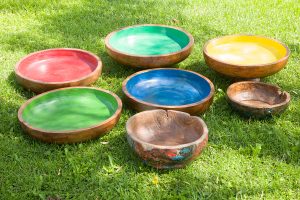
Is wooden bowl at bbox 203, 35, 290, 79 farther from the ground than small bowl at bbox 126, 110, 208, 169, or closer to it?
farther from the ground

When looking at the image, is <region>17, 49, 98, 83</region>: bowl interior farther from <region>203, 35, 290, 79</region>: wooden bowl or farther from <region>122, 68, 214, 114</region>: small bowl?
<region>203, 35, 290, 79</region>: wooden bowl

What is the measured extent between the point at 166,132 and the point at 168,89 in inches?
27.9

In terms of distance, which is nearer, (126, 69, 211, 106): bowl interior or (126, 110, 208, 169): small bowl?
(126, 110, 208, 169): small bowl

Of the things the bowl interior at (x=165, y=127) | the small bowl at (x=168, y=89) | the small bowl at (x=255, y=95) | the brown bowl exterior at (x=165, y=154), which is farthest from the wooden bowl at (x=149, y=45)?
the brown bowl exterior at (x=165, y=154)

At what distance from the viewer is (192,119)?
309 centimetres

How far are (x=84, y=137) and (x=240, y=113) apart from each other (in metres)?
1.28

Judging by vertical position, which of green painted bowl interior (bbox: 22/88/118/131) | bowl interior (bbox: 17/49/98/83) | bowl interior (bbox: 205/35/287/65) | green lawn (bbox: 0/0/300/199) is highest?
bowl interior (bbox: 205/35/287/65)

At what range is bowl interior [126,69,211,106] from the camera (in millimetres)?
3645

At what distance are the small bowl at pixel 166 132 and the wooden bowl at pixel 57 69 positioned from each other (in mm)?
867

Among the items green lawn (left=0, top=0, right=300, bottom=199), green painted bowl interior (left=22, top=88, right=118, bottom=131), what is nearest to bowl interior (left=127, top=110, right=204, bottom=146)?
green lawn (left=0, top=0, right=300, bottom=199)

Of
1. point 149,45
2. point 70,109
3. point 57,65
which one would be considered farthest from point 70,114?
point 149,45

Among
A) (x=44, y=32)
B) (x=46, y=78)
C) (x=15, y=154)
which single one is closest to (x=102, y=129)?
(x=15, y=154)

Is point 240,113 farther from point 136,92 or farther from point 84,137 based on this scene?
point 84,137

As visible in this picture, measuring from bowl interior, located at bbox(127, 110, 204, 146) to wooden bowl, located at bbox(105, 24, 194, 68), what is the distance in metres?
0.88
